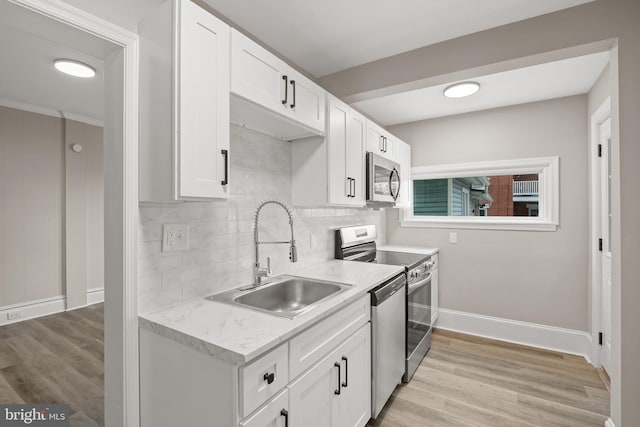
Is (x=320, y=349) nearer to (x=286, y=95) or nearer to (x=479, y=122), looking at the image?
(x=286, y=95)

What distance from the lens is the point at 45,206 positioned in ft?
12.2

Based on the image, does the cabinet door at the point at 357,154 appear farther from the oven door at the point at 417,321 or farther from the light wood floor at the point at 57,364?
the light wood floor at the point at 57,364

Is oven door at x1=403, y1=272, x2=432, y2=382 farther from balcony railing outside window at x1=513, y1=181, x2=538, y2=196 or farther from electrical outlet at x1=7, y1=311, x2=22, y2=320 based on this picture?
electrical outlet at x1=7, y1=311, x2=22, y2=320

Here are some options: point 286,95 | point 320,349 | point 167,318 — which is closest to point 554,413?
point 320,349

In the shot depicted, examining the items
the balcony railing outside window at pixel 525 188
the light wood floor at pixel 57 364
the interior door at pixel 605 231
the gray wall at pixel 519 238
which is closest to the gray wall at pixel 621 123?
the interior door at pixel 605 231

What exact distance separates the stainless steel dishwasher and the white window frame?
1.63 meters

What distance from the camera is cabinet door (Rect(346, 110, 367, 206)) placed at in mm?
2361

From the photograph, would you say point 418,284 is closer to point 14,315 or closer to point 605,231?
point 605,231

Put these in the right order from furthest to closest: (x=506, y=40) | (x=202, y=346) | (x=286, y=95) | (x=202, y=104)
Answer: (x=506, y=40) < (x=286, y=95) < (x=202, y=104) < (x=202, y=346)

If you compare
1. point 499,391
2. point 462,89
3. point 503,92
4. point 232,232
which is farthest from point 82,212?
point 503,92

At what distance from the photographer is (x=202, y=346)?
3.47ft

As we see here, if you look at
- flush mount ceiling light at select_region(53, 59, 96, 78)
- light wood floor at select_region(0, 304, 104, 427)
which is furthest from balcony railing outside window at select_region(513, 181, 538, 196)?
flush mount ceiling light at select_region(53, 59, 96, 78)

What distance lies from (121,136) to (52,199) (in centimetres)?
359

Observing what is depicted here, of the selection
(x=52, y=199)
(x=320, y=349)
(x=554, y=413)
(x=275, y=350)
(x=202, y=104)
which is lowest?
(x=554, y=413)
